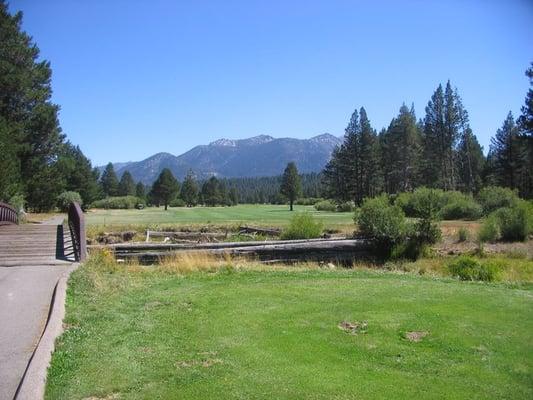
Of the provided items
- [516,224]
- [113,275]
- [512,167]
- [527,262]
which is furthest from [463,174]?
[113,275]

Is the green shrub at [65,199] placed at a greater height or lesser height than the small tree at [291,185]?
lesser

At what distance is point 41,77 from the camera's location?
38.0 m

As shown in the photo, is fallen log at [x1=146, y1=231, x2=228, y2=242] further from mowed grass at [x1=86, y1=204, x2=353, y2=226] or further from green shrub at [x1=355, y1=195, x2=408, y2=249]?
green shrub at [x1=355, y1=195, x2=408, y2=249]

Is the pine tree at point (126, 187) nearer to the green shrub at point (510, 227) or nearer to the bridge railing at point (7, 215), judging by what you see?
the bridge railing at point (7, 215)

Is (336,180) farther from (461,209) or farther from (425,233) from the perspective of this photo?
(425,233)

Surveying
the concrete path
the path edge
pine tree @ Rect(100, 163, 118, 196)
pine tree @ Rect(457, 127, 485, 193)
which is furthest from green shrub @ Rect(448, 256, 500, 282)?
pine tree @ Rect(100, 163, 118, 196)

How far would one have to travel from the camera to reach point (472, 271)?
16016 mm

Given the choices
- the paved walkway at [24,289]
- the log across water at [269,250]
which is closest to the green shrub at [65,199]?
the paved walkway at [24,289]

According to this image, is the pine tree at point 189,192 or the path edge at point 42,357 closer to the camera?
the path edge at point 42,357

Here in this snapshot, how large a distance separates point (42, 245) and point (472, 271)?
50.4ft

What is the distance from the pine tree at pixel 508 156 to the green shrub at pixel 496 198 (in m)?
34.4

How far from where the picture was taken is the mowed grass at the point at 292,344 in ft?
17.8

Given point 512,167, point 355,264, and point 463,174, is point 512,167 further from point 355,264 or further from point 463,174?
point 355,264

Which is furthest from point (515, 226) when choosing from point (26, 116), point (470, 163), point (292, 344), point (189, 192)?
point (189, 192)
